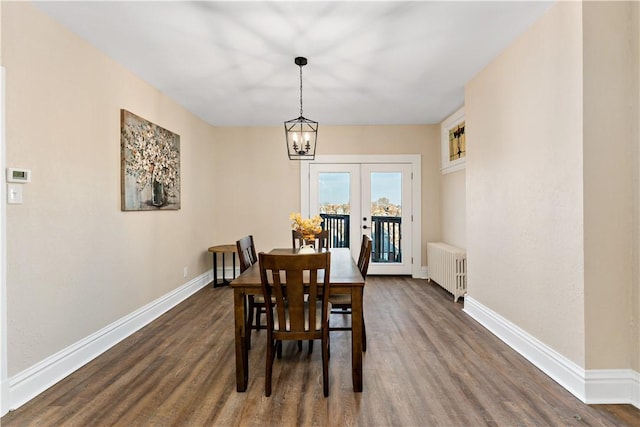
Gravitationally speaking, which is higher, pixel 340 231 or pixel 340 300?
pixel 340 231

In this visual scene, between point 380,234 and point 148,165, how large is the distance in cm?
364

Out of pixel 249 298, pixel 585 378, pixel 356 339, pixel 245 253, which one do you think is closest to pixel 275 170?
pixel 245 253

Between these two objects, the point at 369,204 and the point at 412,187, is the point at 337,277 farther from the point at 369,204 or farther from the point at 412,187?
the point at 412,187

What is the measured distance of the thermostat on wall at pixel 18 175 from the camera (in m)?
2.02

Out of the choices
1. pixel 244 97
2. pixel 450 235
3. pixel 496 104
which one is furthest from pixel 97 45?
pixel 450 235

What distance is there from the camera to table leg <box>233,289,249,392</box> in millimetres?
2156

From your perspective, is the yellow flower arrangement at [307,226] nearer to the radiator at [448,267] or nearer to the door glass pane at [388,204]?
the radiator at [448,267]

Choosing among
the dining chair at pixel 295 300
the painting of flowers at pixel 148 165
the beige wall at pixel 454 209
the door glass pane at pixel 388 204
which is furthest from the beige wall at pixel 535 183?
the painting of flowers at pixel 148 165

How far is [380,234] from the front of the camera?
5.56m

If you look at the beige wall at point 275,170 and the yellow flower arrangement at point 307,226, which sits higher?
the beige wall at point 275,170

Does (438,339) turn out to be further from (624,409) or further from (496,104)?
(496,104)

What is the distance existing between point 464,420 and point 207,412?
1.51 m

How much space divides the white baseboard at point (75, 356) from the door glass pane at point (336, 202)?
2728mm

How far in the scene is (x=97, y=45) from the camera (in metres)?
2.73
